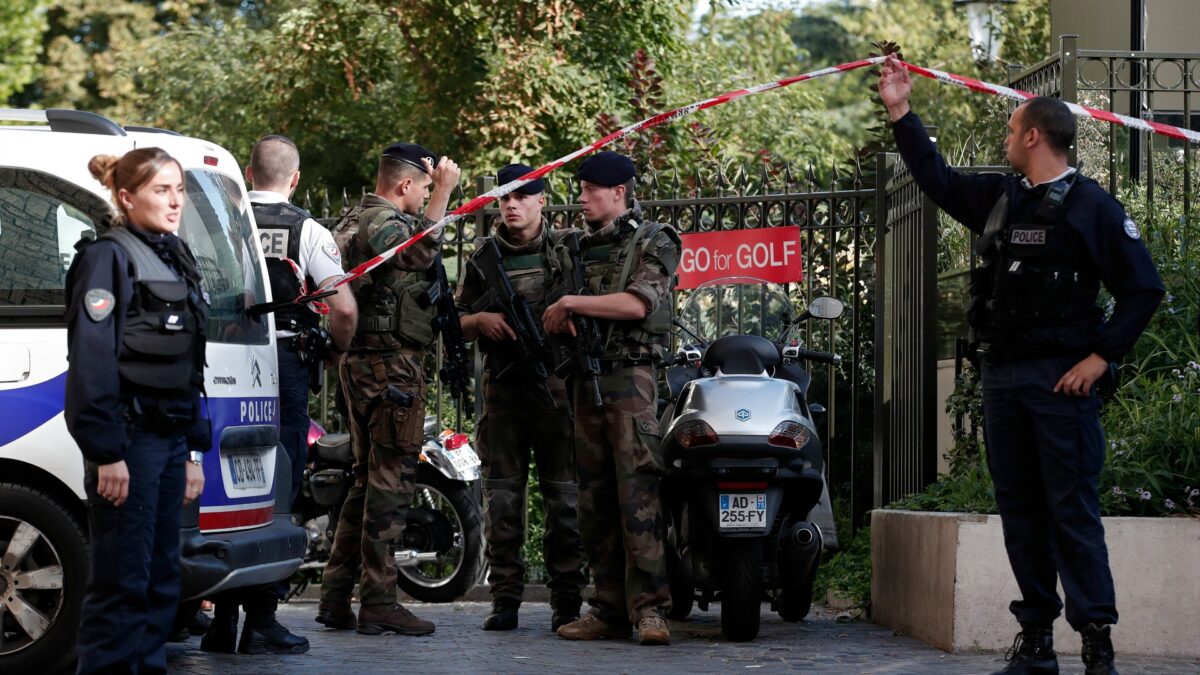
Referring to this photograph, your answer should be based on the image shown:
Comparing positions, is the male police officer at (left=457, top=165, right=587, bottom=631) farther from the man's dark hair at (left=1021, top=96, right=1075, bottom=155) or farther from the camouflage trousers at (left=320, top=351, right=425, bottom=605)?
the man's dark hair at (left=1021, top=96, right=1075, bottom=155)

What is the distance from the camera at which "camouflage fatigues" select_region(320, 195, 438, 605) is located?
25.1ft

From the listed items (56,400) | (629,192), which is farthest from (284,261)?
(629,192)

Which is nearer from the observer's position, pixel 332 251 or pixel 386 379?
pixel 332 251

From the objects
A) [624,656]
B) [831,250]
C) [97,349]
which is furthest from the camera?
[831,250]

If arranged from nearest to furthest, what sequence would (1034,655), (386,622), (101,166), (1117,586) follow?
(101,166) → (1034,655) → (1117,586) → (386,622)

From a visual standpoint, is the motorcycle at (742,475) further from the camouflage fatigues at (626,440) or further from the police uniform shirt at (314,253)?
the police uniform shirt at (314,253)

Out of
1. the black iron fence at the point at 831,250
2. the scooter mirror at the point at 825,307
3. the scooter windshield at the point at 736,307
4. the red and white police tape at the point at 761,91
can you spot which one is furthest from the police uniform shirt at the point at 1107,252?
the black iron fence at the point at 831,250

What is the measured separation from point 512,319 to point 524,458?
72 centimetres

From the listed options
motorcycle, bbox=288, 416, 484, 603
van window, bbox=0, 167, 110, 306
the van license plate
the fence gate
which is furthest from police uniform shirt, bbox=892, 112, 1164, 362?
motorcycle, bbox=288, 416, 484, 603

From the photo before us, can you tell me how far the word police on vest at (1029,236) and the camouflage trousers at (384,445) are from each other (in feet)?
9.76

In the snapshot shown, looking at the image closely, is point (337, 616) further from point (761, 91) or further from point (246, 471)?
point (761, 91)

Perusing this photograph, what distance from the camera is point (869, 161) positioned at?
1254cm

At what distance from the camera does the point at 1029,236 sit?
5.86 meters

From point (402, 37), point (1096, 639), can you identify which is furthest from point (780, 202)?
point (402, 37)
